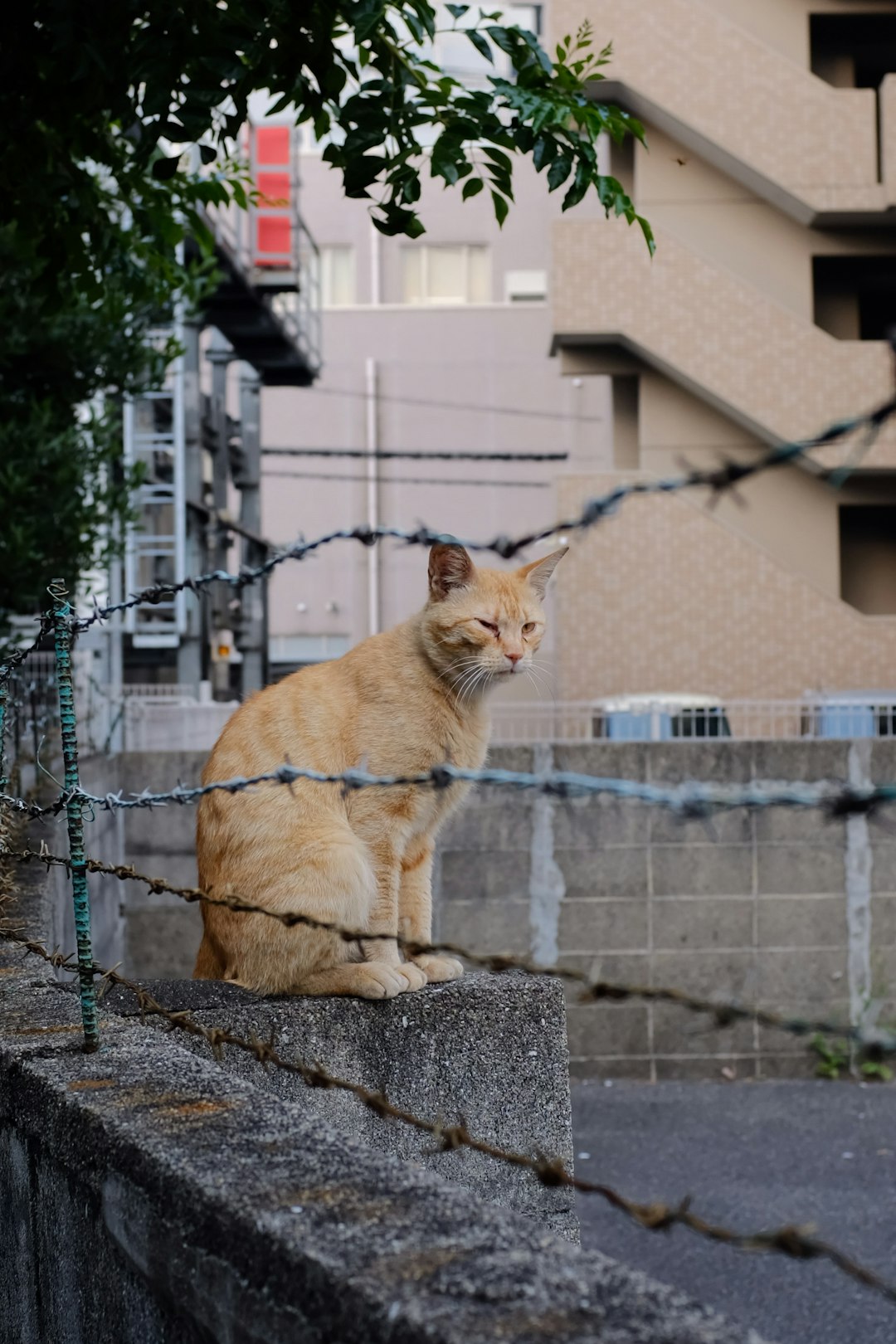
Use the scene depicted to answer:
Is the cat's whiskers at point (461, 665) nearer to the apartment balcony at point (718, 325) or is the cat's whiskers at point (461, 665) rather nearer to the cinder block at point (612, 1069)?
the cinder block at point (612, 1069)

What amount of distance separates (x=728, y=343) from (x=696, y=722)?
748 centimetres

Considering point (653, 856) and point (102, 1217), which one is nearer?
point (102, 1217)

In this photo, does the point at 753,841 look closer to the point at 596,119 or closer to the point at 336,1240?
the point at 596,119

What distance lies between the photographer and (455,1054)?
9.80 ft

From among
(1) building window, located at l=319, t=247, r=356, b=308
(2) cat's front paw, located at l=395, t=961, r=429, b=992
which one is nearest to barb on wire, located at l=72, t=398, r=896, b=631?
(2) cat's front paw, located at l=395, t=961, r=429, b=992

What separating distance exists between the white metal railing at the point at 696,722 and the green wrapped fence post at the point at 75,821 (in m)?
7.26

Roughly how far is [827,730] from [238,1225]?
10.3 meters

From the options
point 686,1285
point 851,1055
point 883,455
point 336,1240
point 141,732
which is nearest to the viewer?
point 336,1240

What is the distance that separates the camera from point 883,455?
1641 cm

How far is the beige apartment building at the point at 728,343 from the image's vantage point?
16422 millimetres

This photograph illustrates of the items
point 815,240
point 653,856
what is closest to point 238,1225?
point 653,856

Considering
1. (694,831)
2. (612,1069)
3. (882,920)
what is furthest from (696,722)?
(612,1069)

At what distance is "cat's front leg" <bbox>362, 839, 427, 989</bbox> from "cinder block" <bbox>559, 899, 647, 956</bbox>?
602 centimetres

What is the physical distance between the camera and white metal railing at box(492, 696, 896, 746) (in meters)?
10.3
